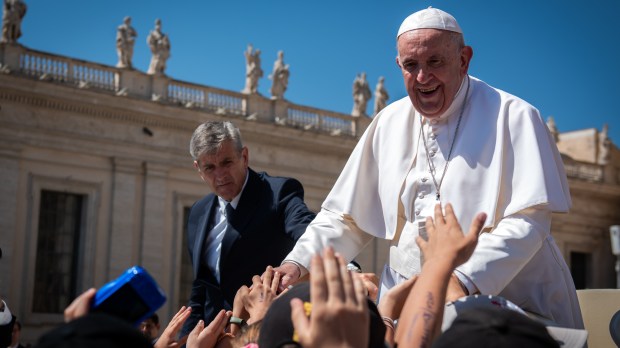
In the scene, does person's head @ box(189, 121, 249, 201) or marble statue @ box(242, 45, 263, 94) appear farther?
marble statue @ box(242, 45, 263, 94)

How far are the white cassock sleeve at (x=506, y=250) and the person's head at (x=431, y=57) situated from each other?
22.2 inches

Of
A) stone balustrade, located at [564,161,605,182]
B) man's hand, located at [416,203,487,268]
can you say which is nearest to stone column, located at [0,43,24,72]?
man's hand, located at [416,203,487,268]

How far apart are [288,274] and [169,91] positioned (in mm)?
19463

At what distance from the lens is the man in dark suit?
15.6 ft

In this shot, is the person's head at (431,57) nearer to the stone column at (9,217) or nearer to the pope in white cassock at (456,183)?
the pope in white cassock at (456,183)

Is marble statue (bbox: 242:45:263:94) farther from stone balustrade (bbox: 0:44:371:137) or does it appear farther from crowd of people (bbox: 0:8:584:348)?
crowd of people (bbox: 0:8:584:348)

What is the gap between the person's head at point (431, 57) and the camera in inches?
141

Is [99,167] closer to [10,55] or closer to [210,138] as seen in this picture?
[10,55]

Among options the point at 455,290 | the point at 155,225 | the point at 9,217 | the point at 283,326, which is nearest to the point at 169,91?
the point at 155,225

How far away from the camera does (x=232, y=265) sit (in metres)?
4.84

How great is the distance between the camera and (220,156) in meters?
4.74

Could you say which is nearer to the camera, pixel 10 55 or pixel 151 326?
pixel 151 326

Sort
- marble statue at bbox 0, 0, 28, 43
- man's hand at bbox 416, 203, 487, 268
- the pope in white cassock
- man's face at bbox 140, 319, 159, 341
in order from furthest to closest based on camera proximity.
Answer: marble statue at bbox 0, 0, 28, 43, man's face at bbox 140, 319, 159, 341, the pope in white cassock, man's hand at bbox 416, 203, 487, 268

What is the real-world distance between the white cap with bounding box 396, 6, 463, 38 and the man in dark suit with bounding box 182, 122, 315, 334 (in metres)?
1.32
